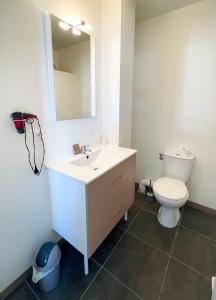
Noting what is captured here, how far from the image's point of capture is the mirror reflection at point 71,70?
1271 mm

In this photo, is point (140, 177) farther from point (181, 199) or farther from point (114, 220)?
point (114, 220)

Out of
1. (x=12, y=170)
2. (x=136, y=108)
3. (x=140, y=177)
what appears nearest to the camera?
(x=12, y=170)

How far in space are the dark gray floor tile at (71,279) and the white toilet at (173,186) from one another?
894 mm

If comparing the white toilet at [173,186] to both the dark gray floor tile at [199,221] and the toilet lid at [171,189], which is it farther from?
the dark gray floor tile at [199,221]

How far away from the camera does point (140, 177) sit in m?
2.50

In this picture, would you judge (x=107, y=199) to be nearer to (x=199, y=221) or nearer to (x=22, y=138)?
(x=22, y=138)

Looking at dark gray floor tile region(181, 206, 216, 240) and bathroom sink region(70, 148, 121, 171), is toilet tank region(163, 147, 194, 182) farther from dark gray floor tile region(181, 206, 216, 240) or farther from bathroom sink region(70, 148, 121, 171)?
bathroom sink region(70, 148, 121, 171)

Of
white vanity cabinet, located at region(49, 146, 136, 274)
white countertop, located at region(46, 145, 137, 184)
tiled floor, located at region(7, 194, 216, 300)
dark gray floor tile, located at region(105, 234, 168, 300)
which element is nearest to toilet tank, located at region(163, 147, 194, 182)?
tiled floor, located at region(7, 194, 216, 300)

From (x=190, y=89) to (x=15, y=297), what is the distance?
99.9 inches

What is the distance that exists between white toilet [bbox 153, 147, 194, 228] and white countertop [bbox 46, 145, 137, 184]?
1.89ft

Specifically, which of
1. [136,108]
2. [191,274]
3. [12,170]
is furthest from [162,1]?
[191,274]

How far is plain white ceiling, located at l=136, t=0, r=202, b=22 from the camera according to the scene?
1660 millimetres

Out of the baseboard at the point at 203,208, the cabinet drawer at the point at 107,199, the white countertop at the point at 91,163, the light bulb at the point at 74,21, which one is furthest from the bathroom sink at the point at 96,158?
the baseboard at the point at 203,208

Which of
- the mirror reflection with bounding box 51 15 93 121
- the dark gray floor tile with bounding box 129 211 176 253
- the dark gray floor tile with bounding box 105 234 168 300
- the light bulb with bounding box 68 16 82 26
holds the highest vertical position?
the light bulb with bounding box 68 16 82 26
